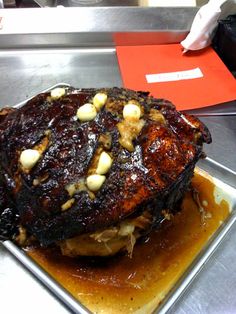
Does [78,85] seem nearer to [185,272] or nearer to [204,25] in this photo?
[204,25]

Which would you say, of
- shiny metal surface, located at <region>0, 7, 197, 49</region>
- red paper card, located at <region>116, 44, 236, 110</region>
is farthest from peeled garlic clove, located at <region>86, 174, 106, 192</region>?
shiny metal surface, located at <region>0, 7, 197, 49</region>

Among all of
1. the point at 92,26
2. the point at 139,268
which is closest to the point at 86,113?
the point at 139,268

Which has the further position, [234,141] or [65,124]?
[234,141]

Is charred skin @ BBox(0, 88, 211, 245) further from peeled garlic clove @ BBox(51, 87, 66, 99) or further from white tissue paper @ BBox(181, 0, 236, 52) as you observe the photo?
white tissue paper @ BBox(181, 0, 236, 52)

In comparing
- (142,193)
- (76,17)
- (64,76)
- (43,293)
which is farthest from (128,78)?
(43,293)

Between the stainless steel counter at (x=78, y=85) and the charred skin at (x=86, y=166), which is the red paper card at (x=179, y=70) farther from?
the charred skin at (x=86, y=166)

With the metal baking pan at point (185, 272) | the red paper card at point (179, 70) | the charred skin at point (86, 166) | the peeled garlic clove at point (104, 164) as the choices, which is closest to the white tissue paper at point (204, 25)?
the red paper card at point (179, 70)

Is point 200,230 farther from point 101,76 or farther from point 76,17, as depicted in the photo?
point 76,17
